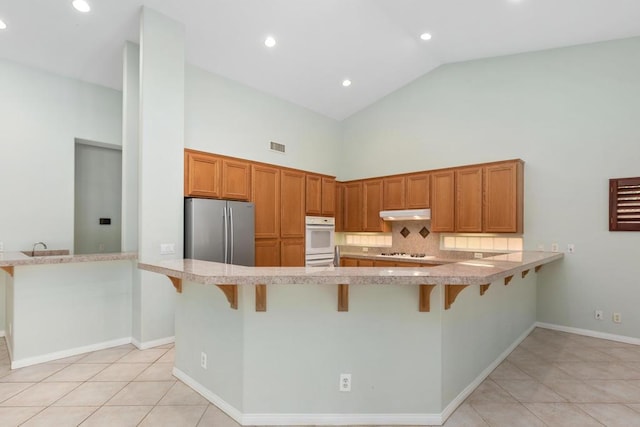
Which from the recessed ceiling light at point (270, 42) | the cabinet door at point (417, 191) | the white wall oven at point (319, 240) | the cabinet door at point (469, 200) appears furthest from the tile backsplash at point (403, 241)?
the recessed ceiling light at point (270, 42)

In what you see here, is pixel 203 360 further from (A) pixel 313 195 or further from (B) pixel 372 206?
(B) pixel 372 206

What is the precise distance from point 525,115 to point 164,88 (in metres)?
4.72

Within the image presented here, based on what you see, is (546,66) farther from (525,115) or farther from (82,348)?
→ (82,348)

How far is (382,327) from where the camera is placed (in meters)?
2.27

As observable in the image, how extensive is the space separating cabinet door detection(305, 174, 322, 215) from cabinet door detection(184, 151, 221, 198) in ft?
5.65

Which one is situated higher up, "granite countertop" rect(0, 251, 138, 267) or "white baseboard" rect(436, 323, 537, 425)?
"granite countertop" rect(0, 251, 138, 267)

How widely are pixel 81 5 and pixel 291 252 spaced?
12.9 ft

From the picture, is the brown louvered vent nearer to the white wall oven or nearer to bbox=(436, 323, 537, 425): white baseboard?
bbox=(436, 323, 537, 425): white baseboard

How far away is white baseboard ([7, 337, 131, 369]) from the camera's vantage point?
10.4ft

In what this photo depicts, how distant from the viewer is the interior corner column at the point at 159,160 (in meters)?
3.62

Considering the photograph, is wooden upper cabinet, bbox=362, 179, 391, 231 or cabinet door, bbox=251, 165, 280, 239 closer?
cabinet door, bbox=251, 165, 280, 239

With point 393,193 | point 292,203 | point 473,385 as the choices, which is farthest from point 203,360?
point 393,193

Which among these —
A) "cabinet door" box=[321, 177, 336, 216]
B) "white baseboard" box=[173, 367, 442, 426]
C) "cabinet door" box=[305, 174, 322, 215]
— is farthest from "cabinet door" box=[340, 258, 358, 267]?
"white baseboard" box=[173, 367, 442, 426]

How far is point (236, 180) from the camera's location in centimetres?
474
